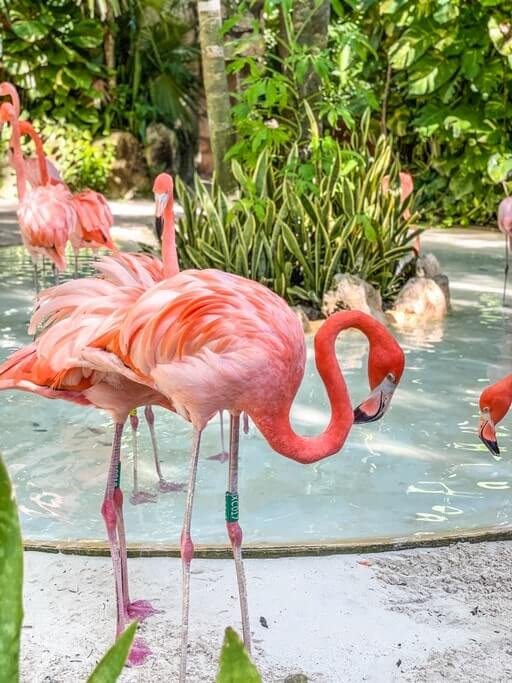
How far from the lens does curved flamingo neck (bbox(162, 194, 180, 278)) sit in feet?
11.8

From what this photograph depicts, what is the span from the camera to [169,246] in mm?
3719

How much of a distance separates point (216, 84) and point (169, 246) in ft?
11.2

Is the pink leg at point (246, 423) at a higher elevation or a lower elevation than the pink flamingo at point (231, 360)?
lower

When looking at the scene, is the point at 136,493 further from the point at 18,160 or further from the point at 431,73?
the point at 431,73

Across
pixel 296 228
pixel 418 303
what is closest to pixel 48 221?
pixel 296 228

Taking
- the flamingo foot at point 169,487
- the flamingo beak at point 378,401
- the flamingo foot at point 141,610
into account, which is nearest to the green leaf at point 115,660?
the flamingo beak at point 378,401

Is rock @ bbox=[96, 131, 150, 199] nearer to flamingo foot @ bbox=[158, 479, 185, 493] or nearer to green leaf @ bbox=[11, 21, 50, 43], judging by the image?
green leaf @ bbox=[11, 21, 50, 43]

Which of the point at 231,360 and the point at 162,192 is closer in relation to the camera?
the point at 231,360

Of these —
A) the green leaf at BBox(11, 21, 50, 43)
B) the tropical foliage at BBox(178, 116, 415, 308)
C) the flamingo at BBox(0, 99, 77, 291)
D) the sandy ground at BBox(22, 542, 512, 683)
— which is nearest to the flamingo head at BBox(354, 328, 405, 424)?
the sandy ground at BBox(22, 542, 512, 683)

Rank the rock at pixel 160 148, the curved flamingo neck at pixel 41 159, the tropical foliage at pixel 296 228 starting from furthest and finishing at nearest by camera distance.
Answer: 1. the rock at pixel 160 148
2. the curved flamingo neck at pixel 41 159
3. the tropical foliage at pixel 296 228

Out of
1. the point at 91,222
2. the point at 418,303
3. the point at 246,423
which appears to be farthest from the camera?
the point at 418,303

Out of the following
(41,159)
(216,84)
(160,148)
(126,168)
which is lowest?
(126,168)

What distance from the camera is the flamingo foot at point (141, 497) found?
11.8ft

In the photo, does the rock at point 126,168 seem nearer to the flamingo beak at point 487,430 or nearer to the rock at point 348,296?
the rock at point 348,296
